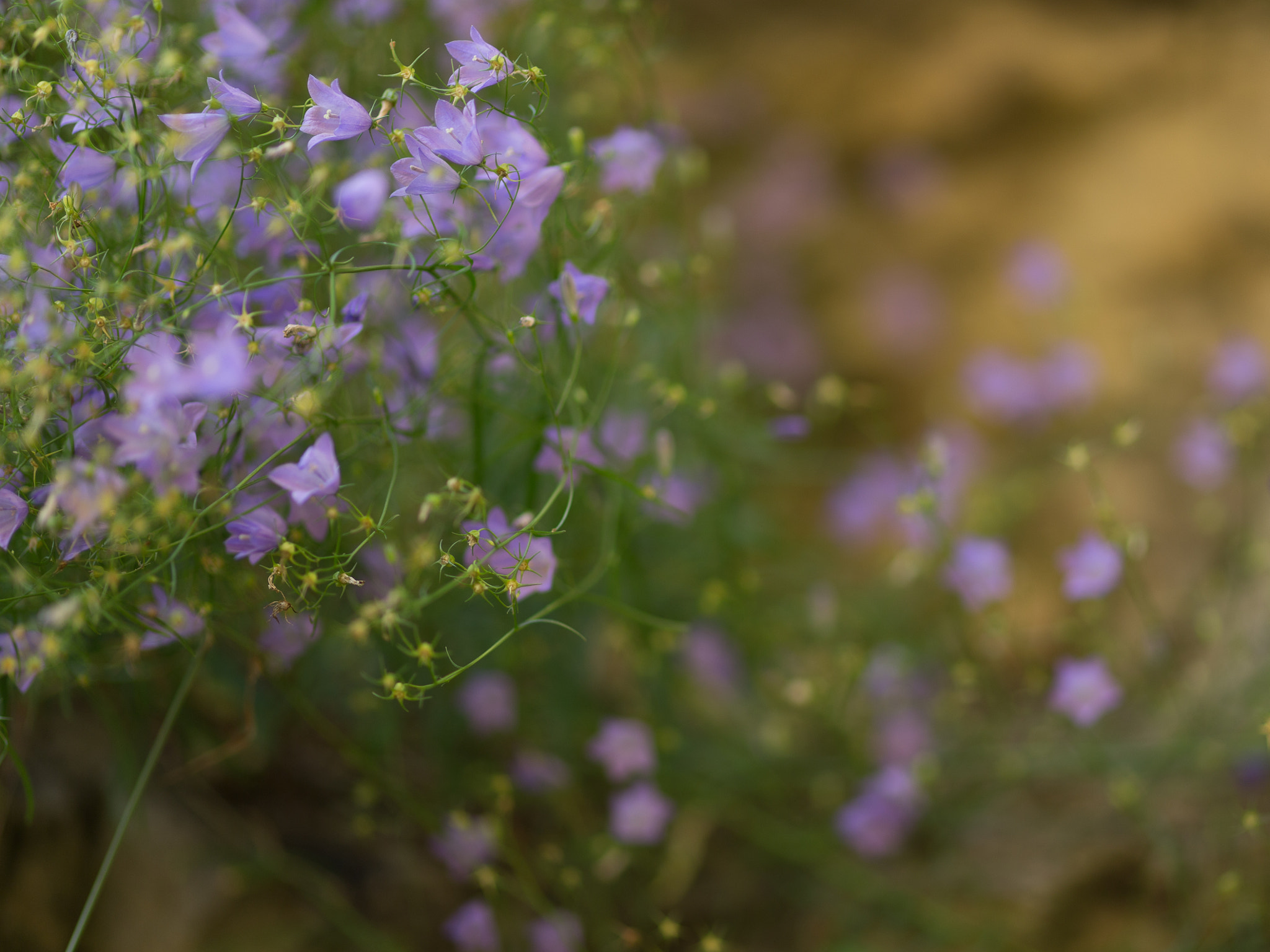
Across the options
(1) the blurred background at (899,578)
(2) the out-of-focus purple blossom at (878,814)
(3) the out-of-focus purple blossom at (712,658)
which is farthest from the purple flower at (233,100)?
(2) the out-of-focus purple blossom at (878,814)

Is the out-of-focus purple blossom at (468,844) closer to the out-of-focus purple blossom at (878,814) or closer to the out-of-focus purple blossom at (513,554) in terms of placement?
the out-of-focus purple blossom at (513,554)

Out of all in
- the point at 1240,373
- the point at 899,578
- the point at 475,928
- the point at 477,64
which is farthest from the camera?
the point at 1240,373

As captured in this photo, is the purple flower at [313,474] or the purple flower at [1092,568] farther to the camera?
the purple flower at [1092,568]

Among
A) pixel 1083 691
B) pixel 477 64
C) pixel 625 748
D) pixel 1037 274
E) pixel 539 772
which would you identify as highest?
pixel 477 64

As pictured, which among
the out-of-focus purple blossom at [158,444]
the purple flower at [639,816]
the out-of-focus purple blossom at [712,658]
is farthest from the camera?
the out-of-focus purple blossom at [712,658]

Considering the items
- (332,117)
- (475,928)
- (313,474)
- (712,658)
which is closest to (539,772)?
(475,928)

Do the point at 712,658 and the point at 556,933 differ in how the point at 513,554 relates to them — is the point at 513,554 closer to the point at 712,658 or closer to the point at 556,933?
the point at 556,933

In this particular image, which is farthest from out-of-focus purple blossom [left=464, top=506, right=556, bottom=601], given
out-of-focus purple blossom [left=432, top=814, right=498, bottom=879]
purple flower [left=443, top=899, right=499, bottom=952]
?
purple flower [left=443, top=899, right=499, bottom=952]
